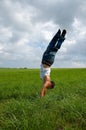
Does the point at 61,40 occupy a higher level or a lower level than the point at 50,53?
higher

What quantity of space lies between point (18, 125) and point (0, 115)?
1.29m

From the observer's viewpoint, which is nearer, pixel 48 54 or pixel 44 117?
pixel 44 117

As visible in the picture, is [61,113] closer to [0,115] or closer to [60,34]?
[0,115]

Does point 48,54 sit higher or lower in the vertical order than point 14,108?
higher

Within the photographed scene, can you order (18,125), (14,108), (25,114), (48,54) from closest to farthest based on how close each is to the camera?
(18,125), (25,114), (14,108), (48,54)

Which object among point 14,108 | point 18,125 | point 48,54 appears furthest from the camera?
point 48,54

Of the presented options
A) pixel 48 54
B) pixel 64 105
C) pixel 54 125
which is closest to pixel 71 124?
pixel 54 125

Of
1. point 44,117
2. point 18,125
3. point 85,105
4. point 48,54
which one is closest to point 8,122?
point 18,125

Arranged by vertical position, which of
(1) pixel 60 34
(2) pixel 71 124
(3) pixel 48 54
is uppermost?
(1) pixel 60 34

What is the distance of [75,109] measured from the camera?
808cm

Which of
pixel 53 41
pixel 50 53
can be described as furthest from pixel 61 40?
pixel 50 53

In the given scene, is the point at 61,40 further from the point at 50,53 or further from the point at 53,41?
the point at 50,53

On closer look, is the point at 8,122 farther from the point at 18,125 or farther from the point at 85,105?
the point at 85,105

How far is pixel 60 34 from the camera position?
1133 cm
